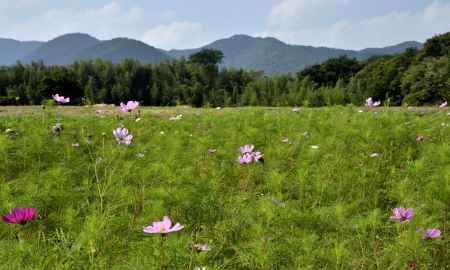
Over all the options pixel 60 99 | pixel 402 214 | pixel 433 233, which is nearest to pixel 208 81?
pixel 60 99

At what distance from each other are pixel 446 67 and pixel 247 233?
21.9 m

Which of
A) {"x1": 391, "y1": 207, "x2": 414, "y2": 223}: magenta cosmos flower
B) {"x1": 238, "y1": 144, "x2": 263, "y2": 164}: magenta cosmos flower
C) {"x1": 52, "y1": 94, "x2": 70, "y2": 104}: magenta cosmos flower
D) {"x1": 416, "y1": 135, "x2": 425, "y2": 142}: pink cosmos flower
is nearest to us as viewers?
{"x1": 391, "y1": 207, "x2": 414, "y2": 223}: magenta cosmos flower

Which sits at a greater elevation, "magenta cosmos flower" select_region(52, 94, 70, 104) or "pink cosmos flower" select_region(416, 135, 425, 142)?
"magenta cosmos flower" select_region(52, 94, 70, 104)

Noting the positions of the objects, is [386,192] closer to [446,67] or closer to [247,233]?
[247,233]

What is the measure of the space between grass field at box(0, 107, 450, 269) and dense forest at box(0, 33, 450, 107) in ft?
59.3

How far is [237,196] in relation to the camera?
2.53m

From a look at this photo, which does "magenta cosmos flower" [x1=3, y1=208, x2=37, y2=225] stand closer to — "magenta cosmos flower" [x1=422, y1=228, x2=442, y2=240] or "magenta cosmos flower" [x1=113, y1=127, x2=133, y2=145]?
"magenta cosmos flower" [x1=113, y1=127, x2=133, y2=145]

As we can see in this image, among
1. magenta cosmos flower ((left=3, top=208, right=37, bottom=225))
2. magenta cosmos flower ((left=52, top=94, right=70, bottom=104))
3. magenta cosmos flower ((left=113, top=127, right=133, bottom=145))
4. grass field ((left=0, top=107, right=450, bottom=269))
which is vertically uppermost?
magenta cosmos flower ((left=52, top=94, right=70, bottom=104))

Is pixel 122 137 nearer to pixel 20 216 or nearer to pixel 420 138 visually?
pixel 20 216

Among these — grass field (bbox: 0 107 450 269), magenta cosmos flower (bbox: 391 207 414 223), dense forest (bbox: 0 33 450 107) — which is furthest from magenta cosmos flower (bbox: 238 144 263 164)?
dense forest (bbox: 0 33 450 107)

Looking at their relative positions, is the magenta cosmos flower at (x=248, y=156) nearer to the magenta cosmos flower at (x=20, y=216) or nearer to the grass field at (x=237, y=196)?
the grass field at (x=237, y=196)

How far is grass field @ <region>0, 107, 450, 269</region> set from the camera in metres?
1.65

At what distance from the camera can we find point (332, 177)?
292 cm

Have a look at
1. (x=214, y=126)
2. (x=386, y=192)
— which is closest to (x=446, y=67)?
(x=214, y=126)
